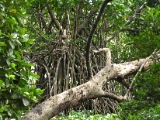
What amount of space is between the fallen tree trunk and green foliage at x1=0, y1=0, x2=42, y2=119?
670 millimetres

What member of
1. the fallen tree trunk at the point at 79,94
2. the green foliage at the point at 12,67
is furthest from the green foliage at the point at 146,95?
the green foliage at the point at 12,67

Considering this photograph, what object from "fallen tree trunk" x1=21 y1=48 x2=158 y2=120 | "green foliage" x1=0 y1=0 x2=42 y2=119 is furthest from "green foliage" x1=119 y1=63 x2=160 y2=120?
"green foliage" x1=0 y1=0 x2=42 y2=119

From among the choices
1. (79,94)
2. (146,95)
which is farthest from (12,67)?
(79,94)

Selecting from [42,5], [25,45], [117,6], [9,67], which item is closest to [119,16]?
[117,6]

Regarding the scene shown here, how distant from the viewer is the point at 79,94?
328cm

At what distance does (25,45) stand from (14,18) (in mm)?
208

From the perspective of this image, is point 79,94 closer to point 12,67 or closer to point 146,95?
point 146,95

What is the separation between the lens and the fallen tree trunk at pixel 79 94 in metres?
2.76

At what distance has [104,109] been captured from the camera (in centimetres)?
Answer: 458

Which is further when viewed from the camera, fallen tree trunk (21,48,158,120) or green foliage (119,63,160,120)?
fallen tree trunk (21,48,158,120)

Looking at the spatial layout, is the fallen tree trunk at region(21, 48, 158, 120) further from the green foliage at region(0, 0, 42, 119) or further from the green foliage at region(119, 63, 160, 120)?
the green foliage at region(0, 0, 42, 119)

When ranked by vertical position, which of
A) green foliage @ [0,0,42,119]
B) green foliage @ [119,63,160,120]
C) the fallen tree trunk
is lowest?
the fallen tree trunk

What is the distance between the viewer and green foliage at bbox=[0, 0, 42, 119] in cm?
183

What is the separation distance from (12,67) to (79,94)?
1528 millimetres
